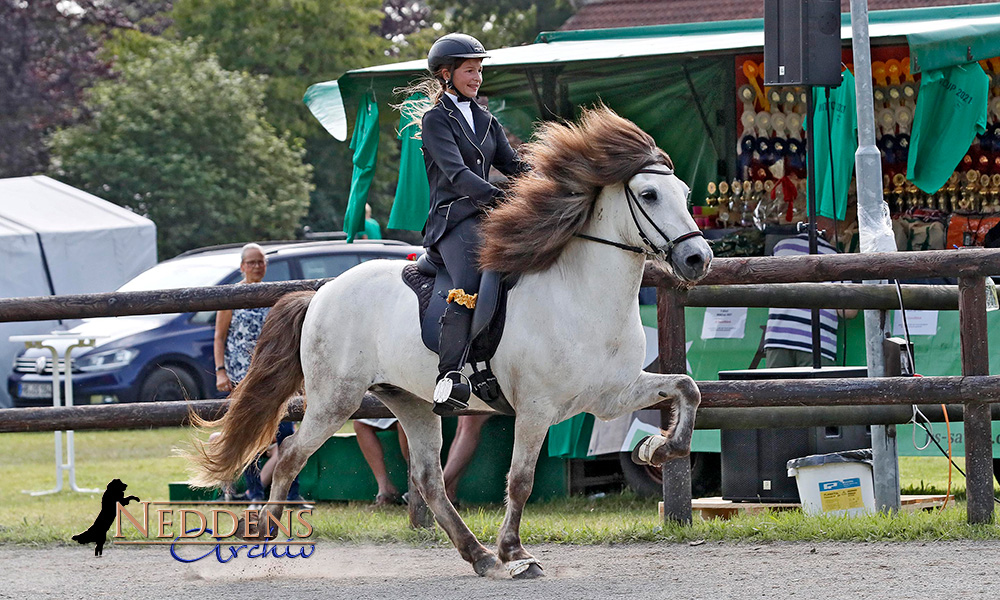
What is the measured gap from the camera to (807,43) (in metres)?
7.29

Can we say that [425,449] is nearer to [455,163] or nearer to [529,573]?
[529,573]

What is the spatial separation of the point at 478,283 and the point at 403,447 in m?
3.02

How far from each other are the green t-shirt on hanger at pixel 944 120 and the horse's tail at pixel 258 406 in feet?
14.8

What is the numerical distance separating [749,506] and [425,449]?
202 centimetres

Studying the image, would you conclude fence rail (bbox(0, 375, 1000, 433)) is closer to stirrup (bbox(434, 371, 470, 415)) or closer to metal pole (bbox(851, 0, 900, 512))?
metal pole (bbox(851, 0, 900, 512))

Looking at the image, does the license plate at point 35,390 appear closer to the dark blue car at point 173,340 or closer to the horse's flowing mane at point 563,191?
the dark blue car at point 173,340

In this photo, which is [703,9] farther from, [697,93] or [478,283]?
[478,283]

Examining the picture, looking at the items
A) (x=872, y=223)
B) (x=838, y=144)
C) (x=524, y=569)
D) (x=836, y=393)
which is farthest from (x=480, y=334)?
(x=838, y=144)

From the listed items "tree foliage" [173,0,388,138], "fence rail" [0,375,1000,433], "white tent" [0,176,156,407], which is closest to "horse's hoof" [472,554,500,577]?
"fence rail" [0,375,1000,433]

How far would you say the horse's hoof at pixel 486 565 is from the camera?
565 cm

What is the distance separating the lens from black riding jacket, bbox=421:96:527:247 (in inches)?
216

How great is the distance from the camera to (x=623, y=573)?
18.4 ft

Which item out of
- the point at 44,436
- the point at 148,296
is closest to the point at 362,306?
the point at 148,296

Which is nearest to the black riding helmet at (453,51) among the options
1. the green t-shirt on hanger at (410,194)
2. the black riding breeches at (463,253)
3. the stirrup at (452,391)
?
the black riding breeches at (463,253)
